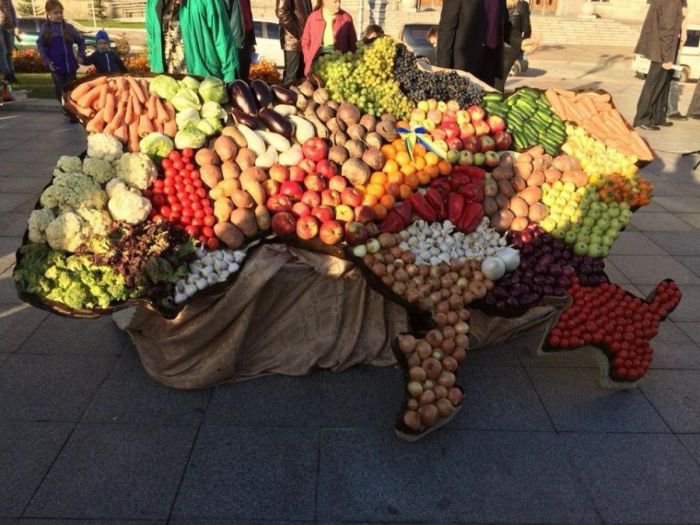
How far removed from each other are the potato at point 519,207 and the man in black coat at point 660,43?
7.20 metres

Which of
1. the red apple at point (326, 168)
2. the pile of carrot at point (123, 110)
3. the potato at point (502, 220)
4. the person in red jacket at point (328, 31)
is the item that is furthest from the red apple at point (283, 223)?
the person in red jacket at point (328, 31)

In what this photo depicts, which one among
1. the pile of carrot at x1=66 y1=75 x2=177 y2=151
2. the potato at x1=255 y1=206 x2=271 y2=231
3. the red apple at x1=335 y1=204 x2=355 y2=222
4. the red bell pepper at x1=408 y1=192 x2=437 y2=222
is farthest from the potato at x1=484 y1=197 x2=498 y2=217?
the pile of carrot at x1=66 y1=75 x2=177 y2=151

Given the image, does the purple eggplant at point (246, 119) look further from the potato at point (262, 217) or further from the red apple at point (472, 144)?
the red apple at point (472, 144)

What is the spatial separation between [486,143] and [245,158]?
1.62 m

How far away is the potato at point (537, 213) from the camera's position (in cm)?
354

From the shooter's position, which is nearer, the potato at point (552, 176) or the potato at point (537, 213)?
the potato at point (537, 213)

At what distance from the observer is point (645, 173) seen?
25.5 ft

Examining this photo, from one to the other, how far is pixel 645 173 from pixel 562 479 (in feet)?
20.5

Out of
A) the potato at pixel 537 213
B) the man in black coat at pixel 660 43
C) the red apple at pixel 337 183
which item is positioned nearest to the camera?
the red apple at pixel 337 183

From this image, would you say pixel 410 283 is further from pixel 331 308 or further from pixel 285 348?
pixel 285 348

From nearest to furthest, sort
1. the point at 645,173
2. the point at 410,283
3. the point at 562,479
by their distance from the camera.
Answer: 1. the point at 562,479
2. the point at 410,283
3. the point at 645,173

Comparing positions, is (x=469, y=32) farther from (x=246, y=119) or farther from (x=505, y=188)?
(x=246, y=119)

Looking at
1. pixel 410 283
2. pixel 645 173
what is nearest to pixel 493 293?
pixel 410 283

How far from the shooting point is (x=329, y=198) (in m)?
3.28
